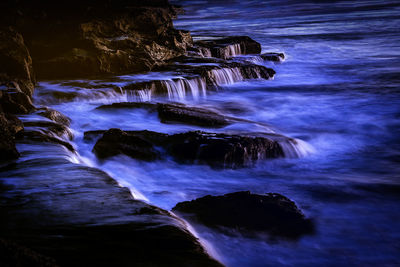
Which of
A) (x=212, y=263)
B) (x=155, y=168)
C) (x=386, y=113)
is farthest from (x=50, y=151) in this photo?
(x=386, y=113)

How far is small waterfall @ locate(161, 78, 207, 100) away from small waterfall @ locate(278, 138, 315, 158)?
386cm

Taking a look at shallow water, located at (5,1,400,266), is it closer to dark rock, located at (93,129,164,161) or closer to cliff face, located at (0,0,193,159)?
dark rock, located at (93,129,164,161)

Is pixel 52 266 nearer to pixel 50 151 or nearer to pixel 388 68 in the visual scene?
pixel 50 151

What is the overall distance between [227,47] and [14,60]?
7343 millimetres

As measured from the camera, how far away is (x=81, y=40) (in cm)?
1043

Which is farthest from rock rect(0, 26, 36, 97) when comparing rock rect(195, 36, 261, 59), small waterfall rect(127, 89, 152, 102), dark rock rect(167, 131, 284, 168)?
rock rect(195, 36, 261, 59)

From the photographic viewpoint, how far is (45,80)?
32.4ft

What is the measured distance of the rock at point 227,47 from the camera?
13539mm

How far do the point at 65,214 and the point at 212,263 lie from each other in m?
1.33

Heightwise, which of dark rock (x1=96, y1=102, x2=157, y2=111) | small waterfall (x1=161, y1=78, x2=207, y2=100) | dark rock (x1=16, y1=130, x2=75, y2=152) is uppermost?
small waterfall (x1=161, y1=78, x2=207, y2=100)

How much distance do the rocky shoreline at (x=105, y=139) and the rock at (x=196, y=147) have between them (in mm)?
14

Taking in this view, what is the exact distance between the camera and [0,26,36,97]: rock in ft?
26.2

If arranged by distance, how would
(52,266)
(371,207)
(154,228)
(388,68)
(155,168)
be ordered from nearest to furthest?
(52,266) → (154,228) → (371,207) → (155,168) → (388,68)

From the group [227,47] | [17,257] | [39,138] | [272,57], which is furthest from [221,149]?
[272,57]
